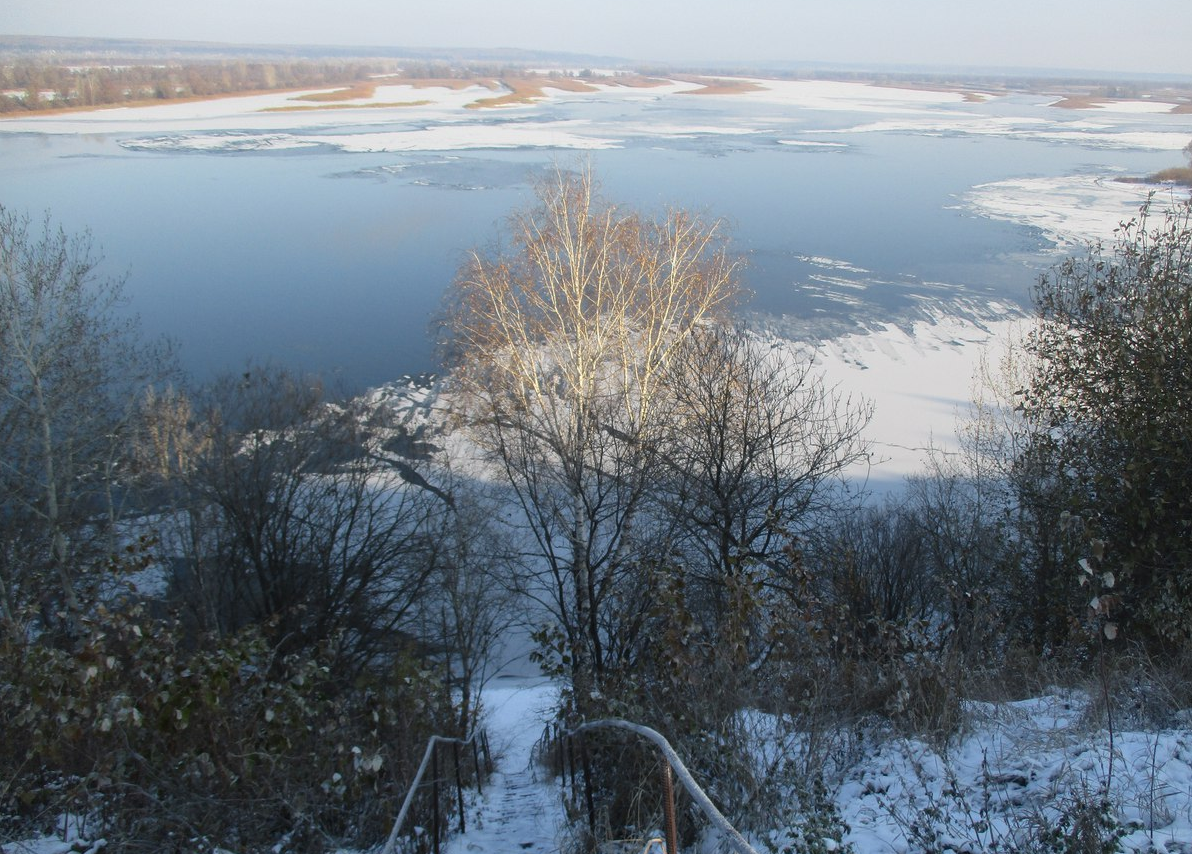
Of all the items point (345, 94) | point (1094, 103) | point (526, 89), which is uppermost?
point (526, 89)

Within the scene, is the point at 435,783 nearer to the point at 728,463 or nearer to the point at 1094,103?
the point at 728,463

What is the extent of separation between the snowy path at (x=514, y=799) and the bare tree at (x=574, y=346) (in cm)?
160

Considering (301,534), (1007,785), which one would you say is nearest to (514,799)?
(1007,785)

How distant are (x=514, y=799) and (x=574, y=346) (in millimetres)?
9442

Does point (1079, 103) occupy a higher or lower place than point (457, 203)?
higher

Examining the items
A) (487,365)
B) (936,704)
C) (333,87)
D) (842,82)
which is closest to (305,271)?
(487,365)

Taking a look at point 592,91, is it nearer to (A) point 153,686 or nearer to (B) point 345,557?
(B) point 345,557

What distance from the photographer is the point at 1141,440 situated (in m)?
7.15

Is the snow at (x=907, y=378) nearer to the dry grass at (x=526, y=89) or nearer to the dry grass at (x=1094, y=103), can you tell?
the dry grass at (x=526, y=89)

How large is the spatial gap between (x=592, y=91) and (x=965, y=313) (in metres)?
69.2

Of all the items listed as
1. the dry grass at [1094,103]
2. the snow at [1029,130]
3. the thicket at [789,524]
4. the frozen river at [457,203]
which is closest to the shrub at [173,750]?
the thicket at [789,524]

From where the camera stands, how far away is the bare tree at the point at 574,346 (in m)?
12.4

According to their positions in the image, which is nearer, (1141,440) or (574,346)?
(1141,440)

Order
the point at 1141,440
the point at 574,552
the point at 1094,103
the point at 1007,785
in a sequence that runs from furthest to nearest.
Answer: the point at 1094,103 < the point at 574,552 < the point at 1141,440 < the point at 1007,785
